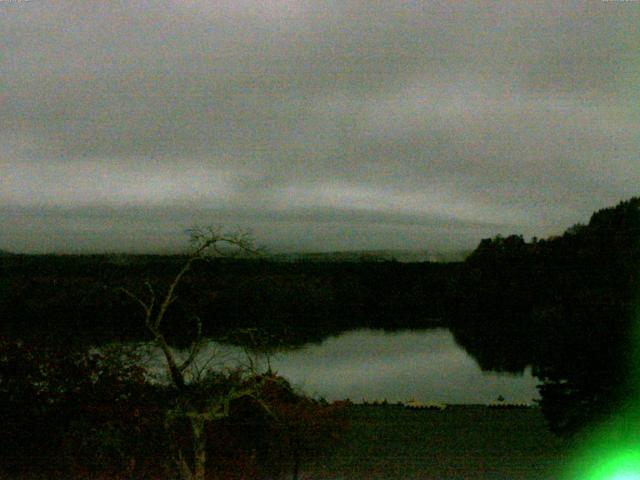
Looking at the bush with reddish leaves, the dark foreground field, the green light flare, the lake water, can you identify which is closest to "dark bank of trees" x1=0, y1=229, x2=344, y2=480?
the bush with reddish leaves

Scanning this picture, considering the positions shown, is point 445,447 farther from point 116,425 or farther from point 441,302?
point 441,302

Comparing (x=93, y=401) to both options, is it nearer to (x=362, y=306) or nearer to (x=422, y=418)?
(x=422, y=418)

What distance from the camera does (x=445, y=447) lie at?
A: 8719 millimetres

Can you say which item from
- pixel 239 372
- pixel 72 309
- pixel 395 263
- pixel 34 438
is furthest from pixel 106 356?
pixel 395 263

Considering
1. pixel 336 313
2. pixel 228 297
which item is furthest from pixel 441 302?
pixel 228 297

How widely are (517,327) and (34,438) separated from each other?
99.0ft

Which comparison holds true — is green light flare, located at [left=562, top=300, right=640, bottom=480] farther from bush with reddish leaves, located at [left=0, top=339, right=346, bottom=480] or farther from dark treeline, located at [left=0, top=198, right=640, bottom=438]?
bush with reddish leaves, located at [left=0, top=339, right=346, bottom=480]

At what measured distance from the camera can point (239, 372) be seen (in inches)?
243

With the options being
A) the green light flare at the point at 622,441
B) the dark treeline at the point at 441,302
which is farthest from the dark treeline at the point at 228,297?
the green light flare at the point at 622,441

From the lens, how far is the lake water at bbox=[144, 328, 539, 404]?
695 inches

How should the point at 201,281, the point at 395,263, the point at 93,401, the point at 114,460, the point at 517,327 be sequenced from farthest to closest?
the point at 395,263 < the point at 517,327 < the point at 201,281 < the point at 93,401 < the point at 114,460

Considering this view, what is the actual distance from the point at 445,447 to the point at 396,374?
13.6 m

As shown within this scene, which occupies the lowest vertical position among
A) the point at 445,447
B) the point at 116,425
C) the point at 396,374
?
the point at 396,374

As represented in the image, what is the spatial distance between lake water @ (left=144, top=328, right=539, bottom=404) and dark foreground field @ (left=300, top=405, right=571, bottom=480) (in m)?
3.05
